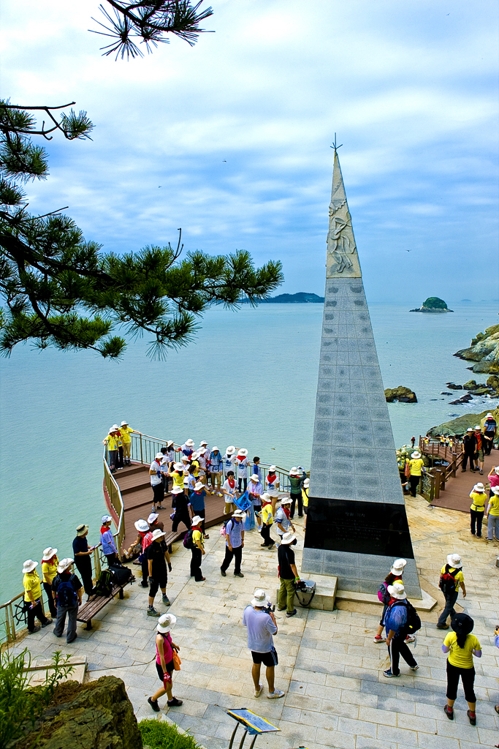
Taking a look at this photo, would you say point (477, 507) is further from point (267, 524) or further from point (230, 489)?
point (230, 489)

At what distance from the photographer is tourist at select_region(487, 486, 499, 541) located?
1059 centimetres

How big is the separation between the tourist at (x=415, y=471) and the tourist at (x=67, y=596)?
842 centimetres

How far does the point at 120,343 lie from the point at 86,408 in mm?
34862

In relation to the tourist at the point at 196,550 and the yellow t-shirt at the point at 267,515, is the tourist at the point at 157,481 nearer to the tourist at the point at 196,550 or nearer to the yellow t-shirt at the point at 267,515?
the yellow t-shirt at the point at 267,515

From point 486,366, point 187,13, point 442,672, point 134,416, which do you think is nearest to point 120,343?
point 187,13

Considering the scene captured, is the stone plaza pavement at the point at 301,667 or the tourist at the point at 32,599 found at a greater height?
the tourist at the point at 32,599

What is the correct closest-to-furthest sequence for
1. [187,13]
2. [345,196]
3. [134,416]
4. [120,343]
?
[187,13] → [120,343] → [345,196] → [134,416]

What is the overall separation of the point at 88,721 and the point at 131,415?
34181 mm

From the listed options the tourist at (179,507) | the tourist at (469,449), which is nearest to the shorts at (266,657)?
the tourist at (179,507)

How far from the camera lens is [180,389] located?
48688 mm

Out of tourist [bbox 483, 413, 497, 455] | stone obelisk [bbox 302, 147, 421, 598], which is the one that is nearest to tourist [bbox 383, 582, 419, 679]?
stone obelisk [bbox 302, 147, 421, 598]

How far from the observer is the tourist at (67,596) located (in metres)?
7.38

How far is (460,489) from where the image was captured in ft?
45.4

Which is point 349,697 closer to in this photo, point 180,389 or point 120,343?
point 120,343
